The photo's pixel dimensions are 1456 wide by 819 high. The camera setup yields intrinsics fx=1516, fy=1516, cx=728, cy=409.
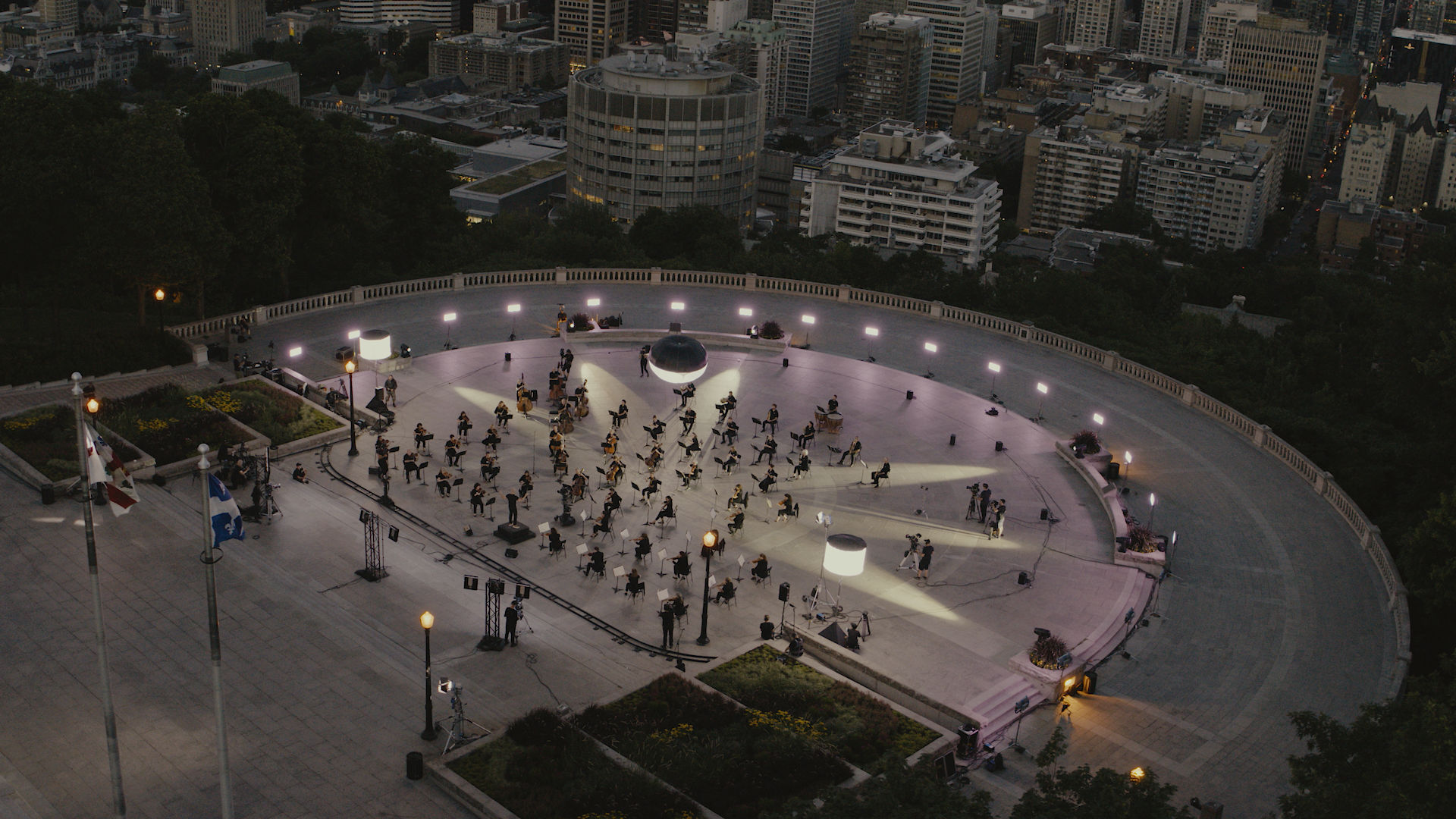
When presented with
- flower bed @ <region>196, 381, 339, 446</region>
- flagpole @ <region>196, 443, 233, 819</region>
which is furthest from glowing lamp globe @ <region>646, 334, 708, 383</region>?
flagpole @ <region>196, 443, 233, 819</region>

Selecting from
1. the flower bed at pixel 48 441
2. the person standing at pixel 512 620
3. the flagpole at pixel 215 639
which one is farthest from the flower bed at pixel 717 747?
the flower bed at pixel 48 441

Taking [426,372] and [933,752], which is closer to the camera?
[933,752]

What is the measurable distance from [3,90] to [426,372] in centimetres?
2097

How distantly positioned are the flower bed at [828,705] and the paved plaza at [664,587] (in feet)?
6.34

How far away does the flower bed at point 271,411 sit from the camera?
2032 inches

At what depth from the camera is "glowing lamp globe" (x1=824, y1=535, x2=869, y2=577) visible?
42.3 meters

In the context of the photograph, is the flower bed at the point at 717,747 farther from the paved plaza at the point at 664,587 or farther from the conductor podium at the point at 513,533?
the conductor podium at the point at 513,533

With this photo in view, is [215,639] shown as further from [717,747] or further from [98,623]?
[717,747]

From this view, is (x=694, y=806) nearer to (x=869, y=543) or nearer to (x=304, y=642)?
(x=304, y=642)

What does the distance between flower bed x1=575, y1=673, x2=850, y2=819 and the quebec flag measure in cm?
967

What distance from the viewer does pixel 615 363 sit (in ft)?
205

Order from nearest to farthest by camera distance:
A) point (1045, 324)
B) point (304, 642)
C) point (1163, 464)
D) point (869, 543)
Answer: point (304, 642), point (869, 543), point (1163, 464), point (1045, 324)

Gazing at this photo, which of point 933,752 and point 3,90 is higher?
point 3,90

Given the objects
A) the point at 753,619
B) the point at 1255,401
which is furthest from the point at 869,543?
the point at 1255,401
